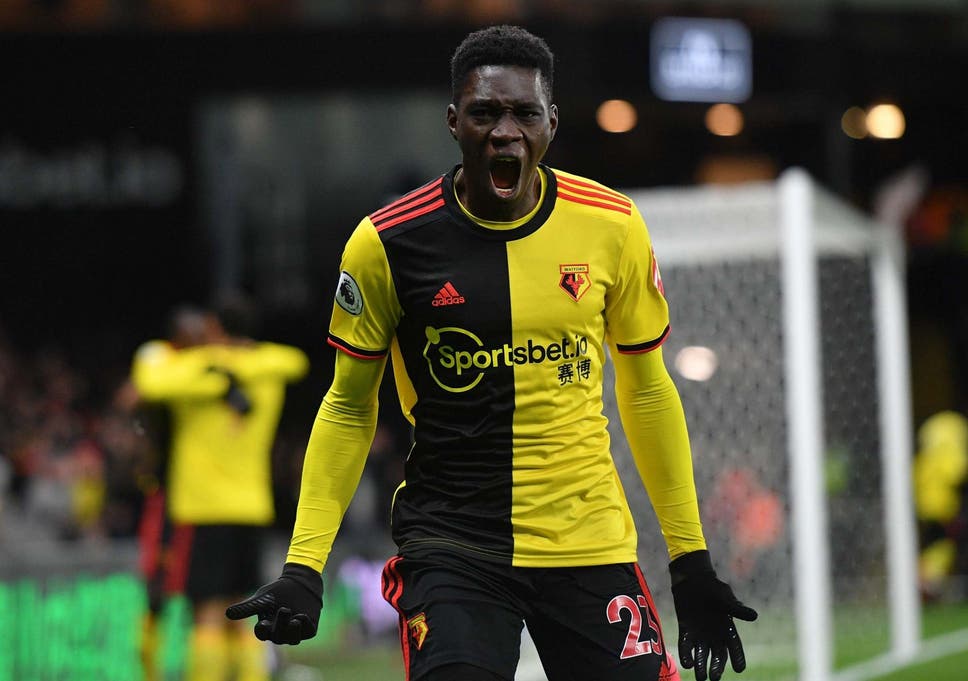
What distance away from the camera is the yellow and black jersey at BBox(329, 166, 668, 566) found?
4.12 metres

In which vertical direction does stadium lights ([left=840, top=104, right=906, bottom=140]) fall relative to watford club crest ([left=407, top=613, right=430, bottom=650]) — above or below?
above

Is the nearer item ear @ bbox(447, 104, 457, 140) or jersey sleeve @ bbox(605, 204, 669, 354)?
ear @ bbox(447, 104, 457, 140)

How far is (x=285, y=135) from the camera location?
65.9 ft

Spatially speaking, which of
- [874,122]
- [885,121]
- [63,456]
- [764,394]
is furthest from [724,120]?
[764,394]

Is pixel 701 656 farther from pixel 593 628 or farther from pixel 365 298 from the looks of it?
pixel 365 298

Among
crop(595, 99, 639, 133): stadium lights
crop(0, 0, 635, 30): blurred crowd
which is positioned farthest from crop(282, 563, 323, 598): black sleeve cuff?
crop(595, 99, 639, 133): stadium lights

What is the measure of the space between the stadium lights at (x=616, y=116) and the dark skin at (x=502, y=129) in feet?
51.6

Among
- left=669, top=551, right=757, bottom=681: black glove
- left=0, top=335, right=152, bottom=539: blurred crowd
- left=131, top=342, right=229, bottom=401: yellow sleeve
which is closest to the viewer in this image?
left=669, top=551, right=757, bottom=681: black glove

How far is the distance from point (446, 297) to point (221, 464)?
513cm

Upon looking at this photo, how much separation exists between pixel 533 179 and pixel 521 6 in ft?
46.6

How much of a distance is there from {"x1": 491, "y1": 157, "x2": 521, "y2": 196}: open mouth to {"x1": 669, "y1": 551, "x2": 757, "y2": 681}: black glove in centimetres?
104

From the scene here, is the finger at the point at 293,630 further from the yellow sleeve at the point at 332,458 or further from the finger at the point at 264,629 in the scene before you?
the yellow sleeve at the point at 332,458

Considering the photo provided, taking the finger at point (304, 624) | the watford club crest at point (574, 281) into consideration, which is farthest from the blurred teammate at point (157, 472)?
the watford club crest at point (574, 281)

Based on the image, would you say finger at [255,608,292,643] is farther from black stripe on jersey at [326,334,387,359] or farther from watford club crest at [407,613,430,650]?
black stripe on jersey at [326,334,387,359]
